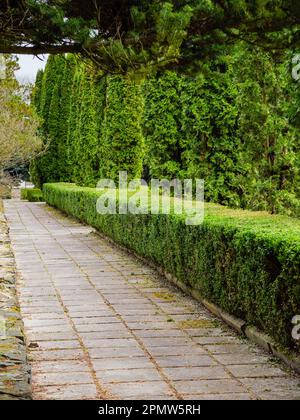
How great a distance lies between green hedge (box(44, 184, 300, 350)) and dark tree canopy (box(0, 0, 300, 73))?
1.94 metres

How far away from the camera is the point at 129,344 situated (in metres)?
6.40

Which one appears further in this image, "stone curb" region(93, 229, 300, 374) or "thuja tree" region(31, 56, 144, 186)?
"thuja tree" region(31, 56, 144, 186)

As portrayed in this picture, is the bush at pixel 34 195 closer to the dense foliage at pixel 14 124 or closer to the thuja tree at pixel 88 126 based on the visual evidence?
the thuja tree at pixel 88 126

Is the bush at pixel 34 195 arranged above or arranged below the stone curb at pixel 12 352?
above

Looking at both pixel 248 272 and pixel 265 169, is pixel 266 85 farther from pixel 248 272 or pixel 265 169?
pixel 248 272

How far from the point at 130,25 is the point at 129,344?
3.06 meters

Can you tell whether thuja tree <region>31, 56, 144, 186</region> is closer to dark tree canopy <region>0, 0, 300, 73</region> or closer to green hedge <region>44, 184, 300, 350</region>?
dark tree canopy <region>0, 0, 300, 73</region>

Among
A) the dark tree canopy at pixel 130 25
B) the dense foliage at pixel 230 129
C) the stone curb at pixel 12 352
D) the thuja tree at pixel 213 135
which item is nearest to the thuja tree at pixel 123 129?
the dense foliage at pixel 230 129

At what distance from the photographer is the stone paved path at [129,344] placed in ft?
16.6

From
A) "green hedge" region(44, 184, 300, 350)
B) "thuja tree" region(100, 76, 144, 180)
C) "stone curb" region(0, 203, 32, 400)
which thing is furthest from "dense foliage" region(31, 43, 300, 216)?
"stone curb" region(0, 203, 32, 400)

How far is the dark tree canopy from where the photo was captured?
5.44 meters

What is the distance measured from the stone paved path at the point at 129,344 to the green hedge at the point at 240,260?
1.03 feet

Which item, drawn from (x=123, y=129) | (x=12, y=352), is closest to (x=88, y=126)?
(x=123, y=129)

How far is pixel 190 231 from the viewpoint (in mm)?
8742
